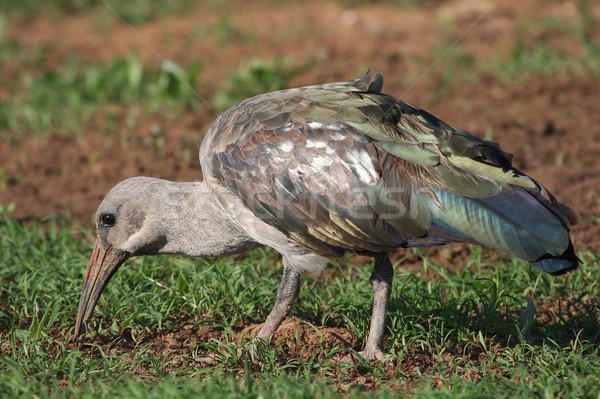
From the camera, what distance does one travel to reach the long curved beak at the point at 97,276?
507 cm

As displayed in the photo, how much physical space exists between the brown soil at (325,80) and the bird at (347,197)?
53 cm

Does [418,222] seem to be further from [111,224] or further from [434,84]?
[434,84]

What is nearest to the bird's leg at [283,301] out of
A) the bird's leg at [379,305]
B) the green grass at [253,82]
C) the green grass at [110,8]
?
the bird's leg at [379,305]

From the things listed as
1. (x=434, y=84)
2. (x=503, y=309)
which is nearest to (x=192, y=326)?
(x=503, y=309)

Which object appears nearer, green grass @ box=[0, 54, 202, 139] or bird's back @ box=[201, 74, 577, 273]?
bird's back @ box=[201, 74, 577, 273]

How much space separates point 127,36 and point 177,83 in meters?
2.71

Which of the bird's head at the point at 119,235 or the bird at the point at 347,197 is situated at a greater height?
the bird at the point at 347,197

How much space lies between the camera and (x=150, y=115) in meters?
8.65

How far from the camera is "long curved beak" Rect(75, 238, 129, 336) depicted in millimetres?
5066

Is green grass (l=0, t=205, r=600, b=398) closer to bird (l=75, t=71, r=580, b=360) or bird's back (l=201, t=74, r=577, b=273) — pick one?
bird (l=75, t=71, r=580, b=360)

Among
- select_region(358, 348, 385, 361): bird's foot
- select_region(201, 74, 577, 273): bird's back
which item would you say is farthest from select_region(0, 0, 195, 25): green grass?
select_region(358, 348, 385, 361): bird's foot

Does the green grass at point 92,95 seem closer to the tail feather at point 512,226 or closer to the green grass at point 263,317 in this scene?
the green grass at point 263,317

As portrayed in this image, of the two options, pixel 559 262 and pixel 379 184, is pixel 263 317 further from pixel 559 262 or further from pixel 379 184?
pixel 559 262

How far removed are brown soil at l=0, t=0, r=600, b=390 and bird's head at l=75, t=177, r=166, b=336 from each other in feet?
1.63
